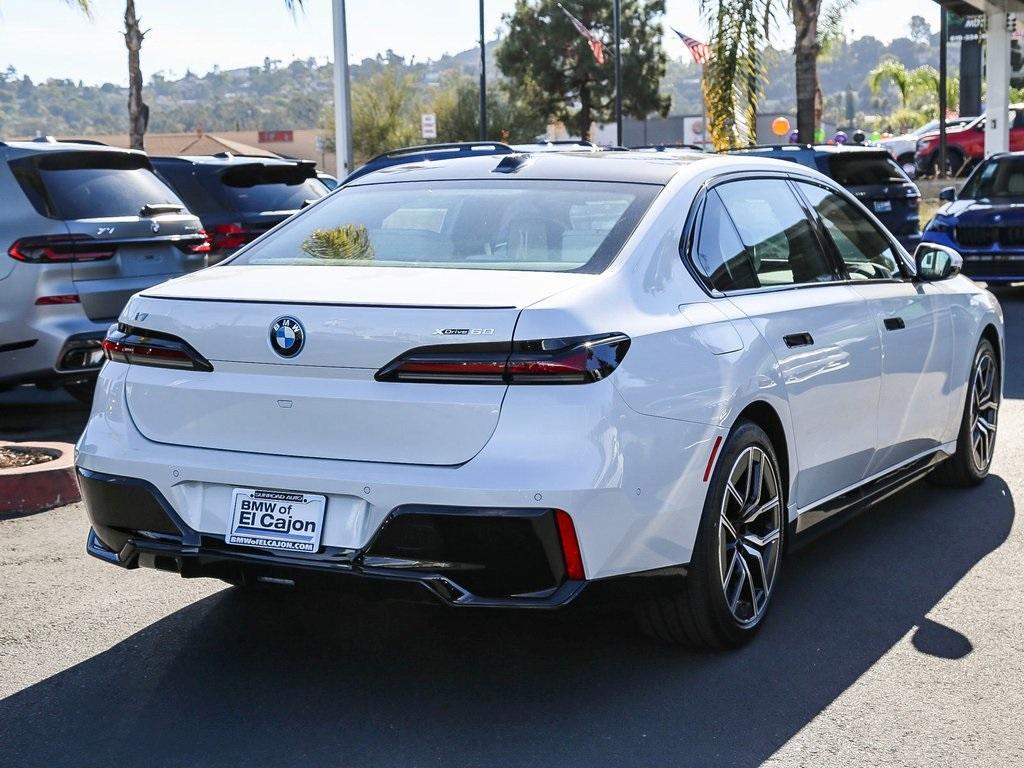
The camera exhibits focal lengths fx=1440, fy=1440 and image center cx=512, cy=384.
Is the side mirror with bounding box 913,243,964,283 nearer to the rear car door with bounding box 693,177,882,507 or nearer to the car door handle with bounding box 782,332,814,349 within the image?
the rear car door with bounding box 693,177,882,507

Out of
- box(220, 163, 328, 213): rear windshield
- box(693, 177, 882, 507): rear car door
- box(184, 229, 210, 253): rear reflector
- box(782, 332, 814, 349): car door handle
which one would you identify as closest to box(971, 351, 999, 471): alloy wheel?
box(693, 177, 882, 507): rear car door

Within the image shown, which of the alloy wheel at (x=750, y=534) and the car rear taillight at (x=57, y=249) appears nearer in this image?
the alloy wheel at (x=750, y=534)

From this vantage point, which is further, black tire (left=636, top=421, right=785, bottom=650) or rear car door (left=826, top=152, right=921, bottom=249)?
rear car door (left=826, top=152, right=921, bottom=249)

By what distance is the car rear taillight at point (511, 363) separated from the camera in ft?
12.7

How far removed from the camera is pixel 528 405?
3.85 meters

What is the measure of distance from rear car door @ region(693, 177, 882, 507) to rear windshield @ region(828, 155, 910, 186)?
10.4 metres

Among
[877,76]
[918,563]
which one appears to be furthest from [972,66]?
[918,563]

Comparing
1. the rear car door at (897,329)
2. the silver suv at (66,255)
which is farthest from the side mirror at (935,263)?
the silver suv at (66,255)

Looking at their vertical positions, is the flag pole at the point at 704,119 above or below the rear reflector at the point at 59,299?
above

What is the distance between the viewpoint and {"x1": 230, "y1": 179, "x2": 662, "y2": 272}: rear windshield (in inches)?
177

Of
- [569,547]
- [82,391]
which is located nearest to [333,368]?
[569,547]

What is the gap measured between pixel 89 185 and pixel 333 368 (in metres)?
5.92

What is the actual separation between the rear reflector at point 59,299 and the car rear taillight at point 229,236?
9.48 feet

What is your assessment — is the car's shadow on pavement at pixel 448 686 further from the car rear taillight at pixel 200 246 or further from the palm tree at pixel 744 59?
the palm tree at pixel 744 59
